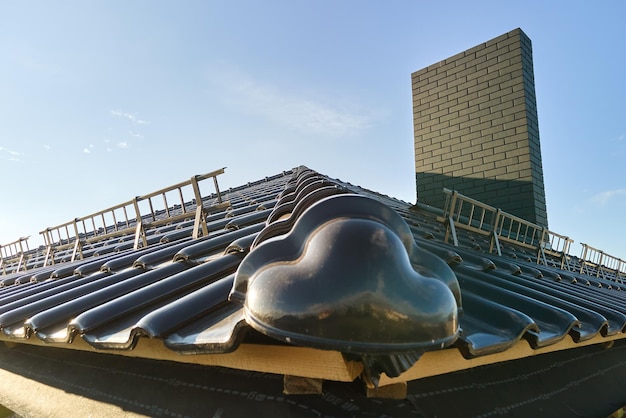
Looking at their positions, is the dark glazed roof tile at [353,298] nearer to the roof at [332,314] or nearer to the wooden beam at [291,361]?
the roof at [332,314]

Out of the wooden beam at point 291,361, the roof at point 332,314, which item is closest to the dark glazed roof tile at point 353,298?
the roof at point 332,314

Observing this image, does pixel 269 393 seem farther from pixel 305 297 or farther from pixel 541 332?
pixel 541 332

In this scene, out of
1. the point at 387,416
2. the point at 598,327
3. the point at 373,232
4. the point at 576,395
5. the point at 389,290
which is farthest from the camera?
the point at 576,395

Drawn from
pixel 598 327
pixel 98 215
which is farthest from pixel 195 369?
pixel 98 215

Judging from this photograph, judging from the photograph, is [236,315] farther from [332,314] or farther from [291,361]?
[332,314]

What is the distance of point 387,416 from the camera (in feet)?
5.72

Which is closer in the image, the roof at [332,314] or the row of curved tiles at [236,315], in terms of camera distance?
the roof at [332,314]

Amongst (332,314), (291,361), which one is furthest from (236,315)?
(332,314)

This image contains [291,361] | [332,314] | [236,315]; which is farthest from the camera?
[236,315]

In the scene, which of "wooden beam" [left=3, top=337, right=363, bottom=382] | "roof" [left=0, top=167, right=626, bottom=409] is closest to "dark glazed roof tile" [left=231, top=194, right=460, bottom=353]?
"roof" [left=0, top=167, right=626, bottom=409]

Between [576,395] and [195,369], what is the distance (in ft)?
8.12

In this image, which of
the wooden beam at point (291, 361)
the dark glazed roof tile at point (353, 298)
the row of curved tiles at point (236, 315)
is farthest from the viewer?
the wooden beam at point (291, 361)

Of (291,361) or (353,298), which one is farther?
(291,361)

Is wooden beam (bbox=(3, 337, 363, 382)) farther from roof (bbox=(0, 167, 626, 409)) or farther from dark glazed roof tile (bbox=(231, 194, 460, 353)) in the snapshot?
dark glazed roof tile (bbox=(231, 194, 460, 353))
